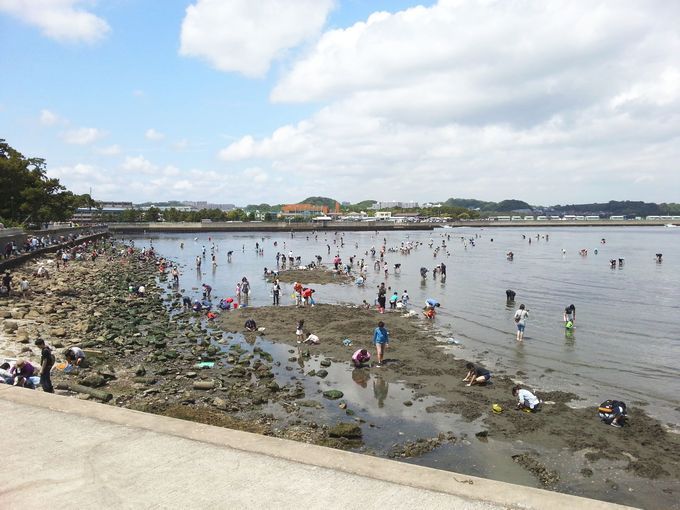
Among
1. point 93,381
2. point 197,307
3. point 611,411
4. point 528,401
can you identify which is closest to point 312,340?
point 93,381

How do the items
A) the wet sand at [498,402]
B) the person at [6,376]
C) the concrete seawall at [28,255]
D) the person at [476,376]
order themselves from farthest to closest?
the concrete seawall at [28,255] < the person at [476,376] < the person at [6,376] < the wet sand at [498,402]

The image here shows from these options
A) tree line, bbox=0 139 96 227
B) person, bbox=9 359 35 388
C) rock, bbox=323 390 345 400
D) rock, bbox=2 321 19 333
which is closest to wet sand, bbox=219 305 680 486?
rock, bbox=323 390 345 400

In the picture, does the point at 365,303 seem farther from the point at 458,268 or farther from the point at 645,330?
the point at 458,268

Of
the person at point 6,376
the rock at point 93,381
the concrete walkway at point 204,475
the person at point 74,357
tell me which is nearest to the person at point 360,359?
the rock at point 93,381

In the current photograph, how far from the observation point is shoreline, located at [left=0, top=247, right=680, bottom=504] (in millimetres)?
10750

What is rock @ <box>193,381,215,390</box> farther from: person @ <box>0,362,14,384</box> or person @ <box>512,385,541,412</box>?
person @ <box>512,385,541,412</box>

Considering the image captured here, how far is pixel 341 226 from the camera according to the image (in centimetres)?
13888

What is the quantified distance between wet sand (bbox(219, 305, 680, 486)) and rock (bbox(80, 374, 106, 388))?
7363mm

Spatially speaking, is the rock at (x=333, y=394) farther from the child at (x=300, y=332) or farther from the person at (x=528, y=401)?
the child at (x=300, y=332)

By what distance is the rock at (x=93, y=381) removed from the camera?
1366 centimetres

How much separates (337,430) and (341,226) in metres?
129

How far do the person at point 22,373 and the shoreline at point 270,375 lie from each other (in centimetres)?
153

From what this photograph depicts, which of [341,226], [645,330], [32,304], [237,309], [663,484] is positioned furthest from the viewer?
[341,226]

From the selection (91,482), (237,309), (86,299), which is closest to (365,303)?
(237,309)
